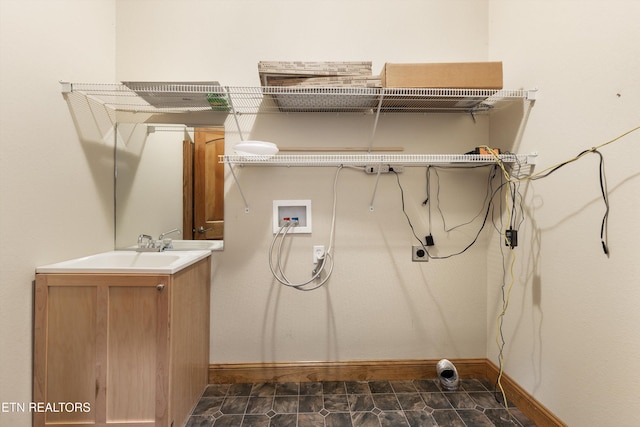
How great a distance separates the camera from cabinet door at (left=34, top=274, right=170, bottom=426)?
1162 millimetres

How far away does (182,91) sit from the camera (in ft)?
4.49

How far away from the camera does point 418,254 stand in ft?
5.73

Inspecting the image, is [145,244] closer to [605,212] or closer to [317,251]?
[317,251]

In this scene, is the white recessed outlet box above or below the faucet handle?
above

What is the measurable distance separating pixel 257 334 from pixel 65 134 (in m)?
1.48

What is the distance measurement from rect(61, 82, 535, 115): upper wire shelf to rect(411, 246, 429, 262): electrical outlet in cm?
87

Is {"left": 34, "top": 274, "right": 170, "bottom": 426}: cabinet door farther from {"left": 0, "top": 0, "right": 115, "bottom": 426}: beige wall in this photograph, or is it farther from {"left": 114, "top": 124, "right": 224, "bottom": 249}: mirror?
{"left": 114, "top": 124, "right": 224, "bottom": 249}: mirror

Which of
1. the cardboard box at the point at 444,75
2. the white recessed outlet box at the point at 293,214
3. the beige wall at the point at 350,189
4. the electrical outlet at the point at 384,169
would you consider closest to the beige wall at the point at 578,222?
the beige wall at the point at 350,189

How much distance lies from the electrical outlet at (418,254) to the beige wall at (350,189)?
0.17 feet

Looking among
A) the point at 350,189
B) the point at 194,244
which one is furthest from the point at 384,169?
the point at 194,244

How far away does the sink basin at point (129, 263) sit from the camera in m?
1.16

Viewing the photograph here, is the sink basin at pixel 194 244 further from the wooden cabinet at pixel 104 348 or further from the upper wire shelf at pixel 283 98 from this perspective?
the upper wire shelf at pixel 283 98

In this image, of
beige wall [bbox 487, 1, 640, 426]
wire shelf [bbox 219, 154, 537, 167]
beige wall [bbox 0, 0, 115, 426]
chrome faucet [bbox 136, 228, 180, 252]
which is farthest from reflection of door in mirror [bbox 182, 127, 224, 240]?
beige wall [bbox 487, 1, 640, 426]

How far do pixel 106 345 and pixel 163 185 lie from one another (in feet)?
3.08
